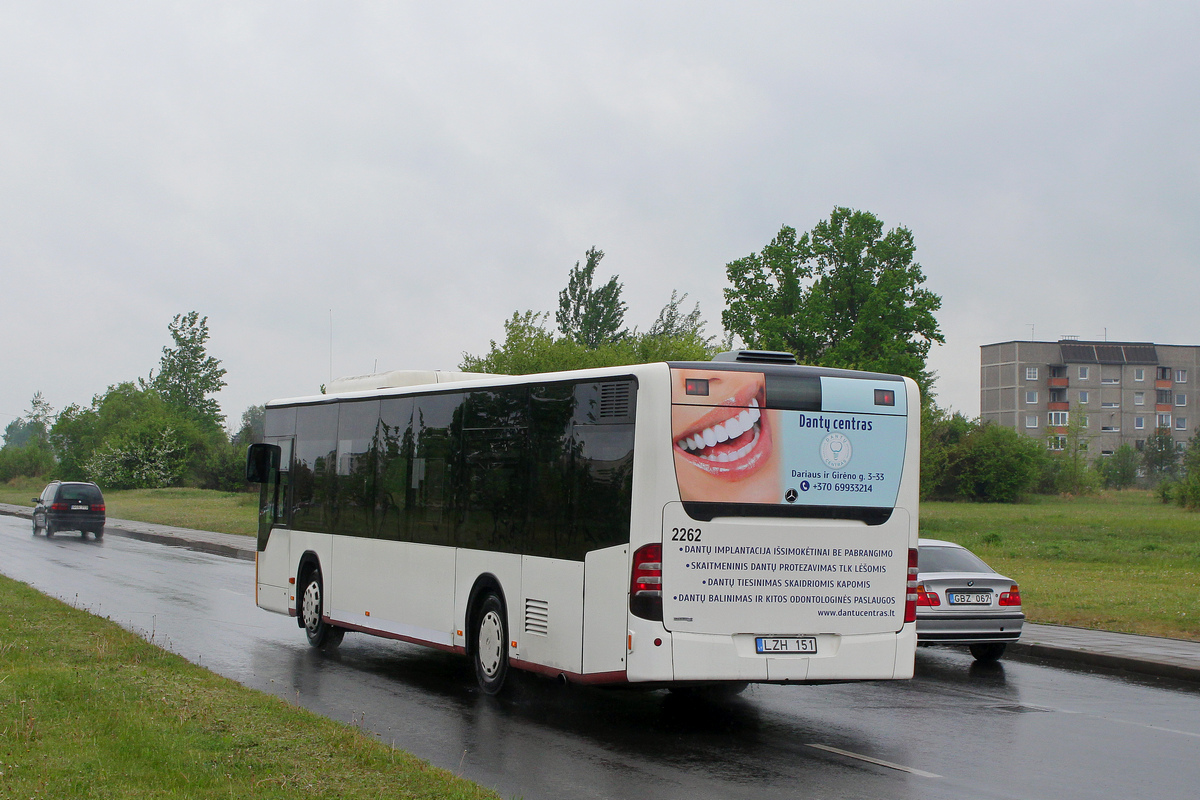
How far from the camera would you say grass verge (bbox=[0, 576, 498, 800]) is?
6473 millimetres

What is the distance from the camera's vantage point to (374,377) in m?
13.9

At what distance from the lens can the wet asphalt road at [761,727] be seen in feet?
25.1

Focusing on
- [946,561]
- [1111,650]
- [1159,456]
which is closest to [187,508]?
[946,561]

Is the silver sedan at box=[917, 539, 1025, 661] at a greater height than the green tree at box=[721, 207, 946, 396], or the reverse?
the green tree at box=[721, 207, 946, 396]

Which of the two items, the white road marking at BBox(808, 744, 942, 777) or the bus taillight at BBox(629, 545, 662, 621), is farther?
the bus taillight at BBox(629, 545, 662, 621)

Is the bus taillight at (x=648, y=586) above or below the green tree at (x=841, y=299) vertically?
below

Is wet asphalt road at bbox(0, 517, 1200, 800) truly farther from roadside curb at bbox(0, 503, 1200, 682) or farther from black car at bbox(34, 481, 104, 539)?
black car at bbox(34, 481, 104, 539)

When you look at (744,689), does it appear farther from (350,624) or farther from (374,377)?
(374,377)

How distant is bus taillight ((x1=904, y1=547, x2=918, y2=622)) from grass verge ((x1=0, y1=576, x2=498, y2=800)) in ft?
13.9

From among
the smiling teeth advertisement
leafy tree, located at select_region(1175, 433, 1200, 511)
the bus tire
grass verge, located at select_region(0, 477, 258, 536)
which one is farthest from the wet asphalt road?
leafy tree, located at select_region(1175, 433, 1200, 511)

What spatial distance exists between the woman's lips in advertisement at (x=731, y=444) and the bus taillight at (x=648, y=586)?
756 millimetres

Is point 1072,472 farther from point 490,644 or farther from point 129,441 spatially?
point 490,644

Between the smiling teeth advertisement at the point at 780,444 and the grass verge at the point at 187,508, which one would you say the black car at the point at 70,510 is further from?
the smiling teeth advertisement at the point at 780,444

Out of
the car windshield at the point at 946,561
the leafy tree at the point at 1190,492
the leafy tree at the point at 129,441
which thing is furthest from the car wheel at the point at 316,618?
the leafy tree at the point at 129,441
